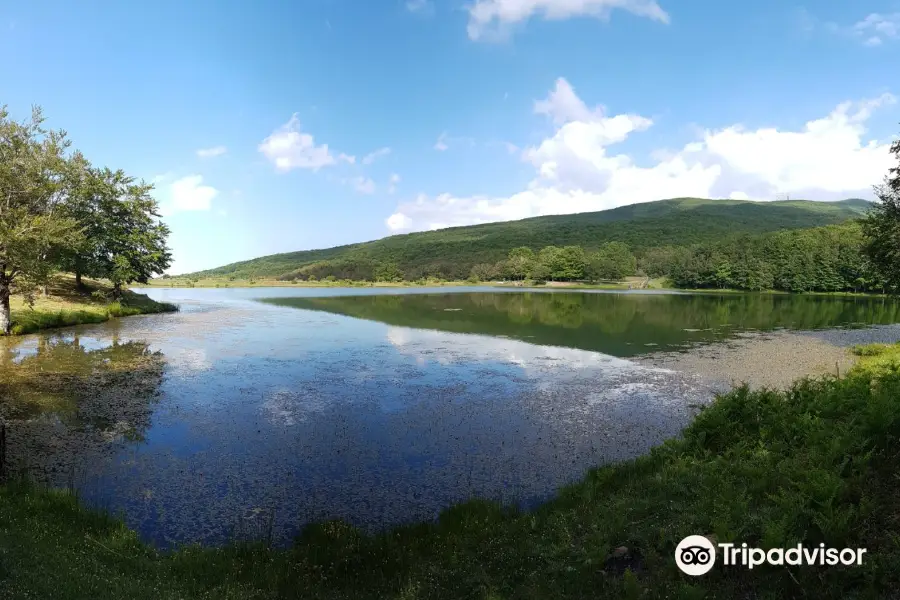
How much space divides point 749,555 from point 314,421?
13.9m

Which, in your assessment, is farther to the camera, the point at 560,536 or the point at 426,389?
the point at 426,389

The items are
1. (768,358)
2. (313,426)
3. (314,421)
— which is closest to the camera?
(313,426)

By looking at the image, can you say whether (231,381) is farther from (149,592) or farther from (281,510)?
(149,592)

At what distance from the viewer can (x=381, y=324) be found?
48750 mm

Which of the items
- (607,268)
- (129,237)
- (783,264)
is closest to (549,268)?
(607,268)

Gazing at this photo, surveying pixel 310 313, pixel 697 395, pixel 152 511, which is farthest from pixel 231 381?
pixel 310 313

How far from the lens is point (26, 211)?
36156mm

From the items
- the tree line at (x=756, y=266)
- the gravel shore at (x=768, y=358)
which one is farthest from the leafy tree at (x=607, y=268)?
the gravel shore at (x=768, y=358)

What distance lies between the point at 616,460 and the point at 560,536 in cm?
540

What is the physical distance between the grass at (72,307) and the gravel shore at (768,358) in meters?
46.1

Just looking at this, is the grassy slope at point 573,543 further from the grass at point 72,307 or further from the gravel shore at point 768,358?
the grass at point 72,307

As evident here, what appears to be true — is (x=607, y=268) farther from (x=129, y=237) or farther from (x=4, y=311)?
(x=4, y=311)

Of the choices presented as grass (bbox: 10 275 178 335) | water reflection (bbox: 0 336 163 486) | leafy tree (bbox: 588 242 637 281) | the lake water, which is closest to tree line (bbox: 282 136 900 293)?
leafy tree (bbox: 588 242 637 281)

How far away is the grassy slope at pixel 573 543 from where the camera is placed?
6.66 meters
